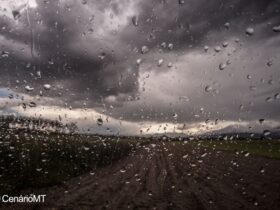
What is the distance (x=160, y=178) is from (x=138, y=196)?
6.15 metres

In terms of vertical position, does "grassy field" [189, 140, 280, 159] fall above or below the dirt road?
above

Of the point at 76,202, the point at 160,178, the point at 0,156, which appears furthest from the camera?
the point at 0,156

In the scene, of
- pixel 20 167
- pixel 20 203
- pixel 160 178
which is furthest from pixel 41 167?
Result: pixel 20 203

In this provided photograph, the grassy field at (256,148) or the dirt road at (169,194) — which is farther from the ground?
the grassy field at (256,148)

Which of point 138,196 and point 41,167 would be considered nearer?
point 138,196

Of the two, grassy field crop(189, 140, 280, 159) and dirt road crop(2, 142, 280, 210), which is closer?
dirt road crop(2, 142, 280, 210)

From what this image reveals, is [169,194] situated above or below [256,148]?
below

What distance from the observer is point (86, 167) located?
26547 mm

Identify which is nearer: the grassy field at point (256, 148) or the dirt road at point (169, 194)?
the dirt road at point (169, 194)

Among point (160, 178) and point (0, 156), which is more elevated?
point (0, 156)

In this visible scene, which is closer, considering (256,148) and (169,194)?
(169,194)

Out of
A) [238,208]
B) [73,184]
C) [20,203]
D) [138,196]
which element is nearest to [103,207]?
[138,196]

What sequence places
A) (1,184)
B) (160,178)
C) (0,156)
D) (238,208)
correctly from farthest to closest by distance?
(0,156) → (160,178) → (1,184) → (238,208)

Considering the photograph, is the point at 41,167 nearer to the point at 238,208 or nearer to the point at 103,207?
the point at 103,207
